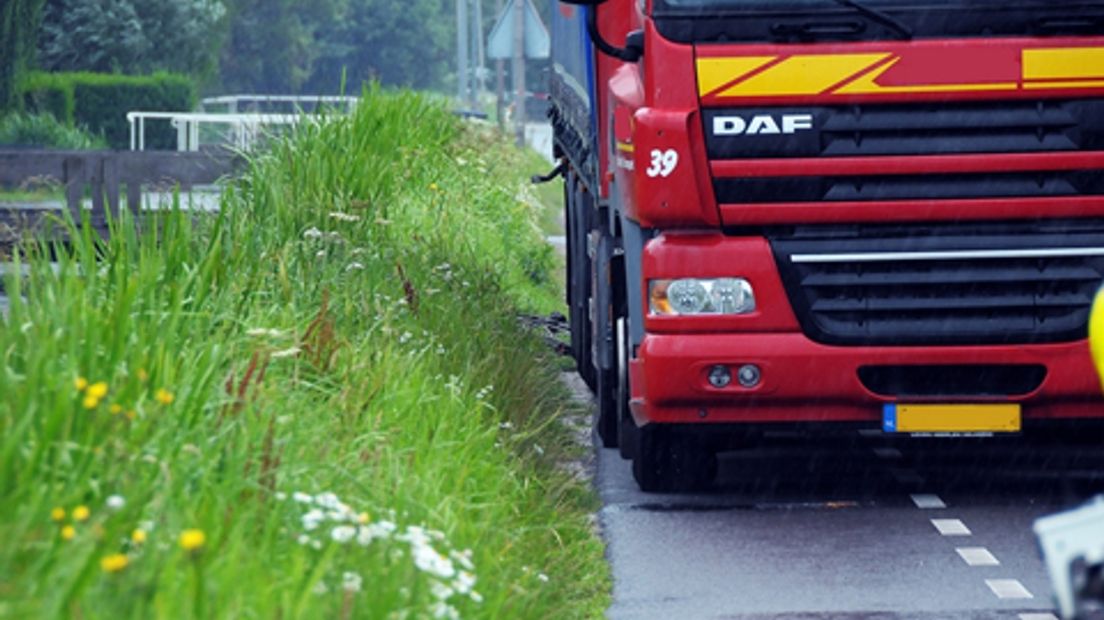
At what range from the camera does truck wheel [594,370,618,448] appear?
486 inches

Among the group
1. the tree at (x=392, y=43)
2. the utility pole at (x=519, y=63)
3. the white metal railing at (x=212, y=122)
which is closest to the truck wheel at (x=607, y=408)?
the white metal railing at (x=212, y=122)

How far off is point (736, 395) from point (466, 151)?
15.2 m

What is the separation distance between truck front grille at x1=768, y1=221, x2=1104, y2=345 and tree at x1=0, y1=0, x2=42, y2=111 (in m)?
39.7

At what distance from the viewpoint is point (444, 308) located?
13.0 m

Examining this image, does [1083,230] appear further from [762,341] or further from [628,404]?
[628,404]

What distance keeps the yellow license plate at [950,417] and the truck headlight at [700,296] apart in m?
0.76

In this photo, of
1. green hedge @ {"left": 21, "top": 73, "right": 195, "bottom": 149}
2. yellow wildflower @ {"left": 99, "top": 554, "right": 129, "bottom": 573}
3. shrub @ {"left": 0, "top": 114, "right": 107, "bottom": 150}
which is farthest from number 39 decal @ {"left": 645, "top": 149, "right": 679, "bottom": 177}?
green hedge @ {"left": 21, "top": 73, "right": 195, "bottom": 149}

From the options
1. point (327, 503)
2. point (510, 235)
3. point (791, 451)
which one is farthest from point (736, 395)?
point (510, 235)

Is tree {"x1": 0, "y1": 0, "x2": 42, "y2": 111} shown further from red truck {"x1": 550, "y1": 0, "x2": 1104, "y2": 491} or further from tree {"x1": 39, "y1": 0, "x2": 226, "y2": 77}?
red truck {"x1": 550, "y1": 0, "x2": 1104, "y2": 491}

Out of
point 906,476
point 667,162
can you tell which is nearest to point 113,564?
point 667,162

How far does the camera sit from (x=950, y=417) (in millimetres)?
10570

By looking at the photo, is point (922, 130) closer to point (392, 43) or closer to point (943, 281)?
point (943, 281)

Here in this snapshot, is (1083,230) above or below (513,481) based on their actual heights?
above

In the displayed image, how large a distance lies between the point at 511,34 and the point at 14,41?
16.1m
